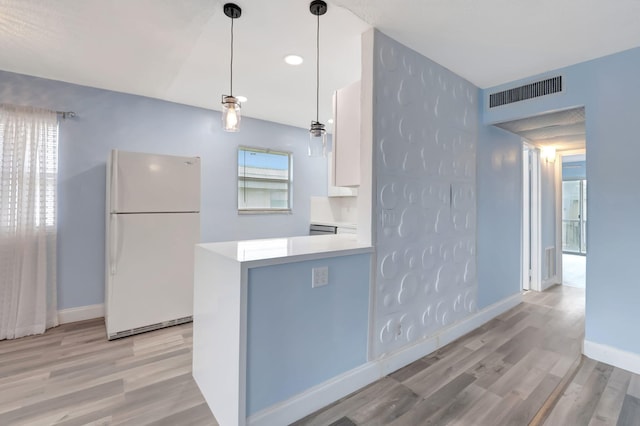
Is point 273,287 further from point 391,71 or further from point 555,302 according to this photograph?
point 555,302

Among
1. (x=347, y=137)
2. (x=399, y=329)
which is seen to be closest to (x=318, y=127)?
(x=347, y=137)

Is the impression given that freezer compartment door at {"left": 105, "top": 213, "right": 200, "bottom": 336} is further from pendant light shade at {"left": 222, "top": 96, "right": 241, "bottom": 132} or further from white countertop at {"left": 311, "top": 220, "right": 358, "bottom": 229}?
white countertop at {"left": 311, "top": 220, "right": 358, "bottom": 229}

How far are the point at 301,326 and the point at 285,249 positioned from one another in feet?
1.50

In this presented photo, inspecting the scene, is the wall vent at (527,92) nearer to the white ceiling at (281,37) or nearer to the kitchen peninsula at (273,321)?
the white ceiling at (281,37)

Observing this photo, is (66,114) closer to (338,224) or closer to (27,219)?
(27,219)

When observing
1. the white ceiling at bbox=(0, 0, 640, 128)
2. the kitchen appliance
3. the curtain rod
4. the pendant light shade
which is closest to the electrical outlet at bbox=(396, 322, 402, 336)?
the pendant light shade

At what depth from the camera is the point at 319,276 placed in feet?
5.98

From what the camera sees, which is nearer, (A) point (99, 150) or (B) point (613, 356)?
(B) point (613, 356)

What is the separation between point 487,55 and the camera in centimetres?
247

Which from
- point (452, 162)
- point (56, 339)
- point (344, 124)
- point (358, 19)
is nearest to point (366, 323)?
point (344, 124)

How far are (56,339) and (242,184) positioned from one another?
99.2 inches

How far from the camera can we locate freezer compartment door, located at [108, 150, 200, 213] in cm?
283

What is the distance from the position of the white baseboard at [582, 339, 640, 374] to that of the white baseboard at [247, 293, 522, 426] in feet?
2.81

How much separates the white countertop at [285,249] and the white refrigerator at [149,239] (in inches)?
51.5
